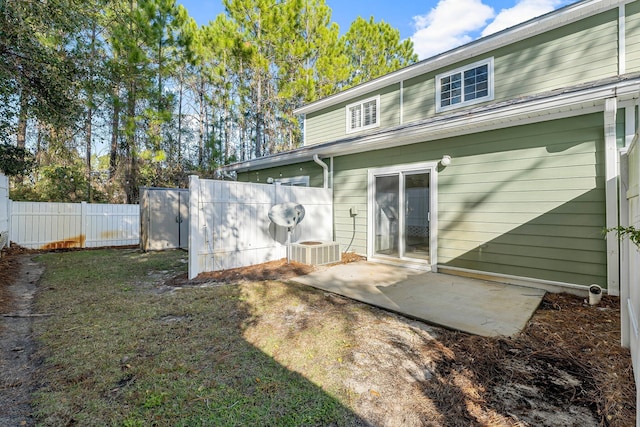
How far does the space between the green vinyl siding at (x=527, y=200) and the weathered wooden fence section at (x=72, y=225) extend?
9588 millimetres

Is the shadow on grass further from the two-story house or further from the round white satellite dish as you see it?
the two-story house

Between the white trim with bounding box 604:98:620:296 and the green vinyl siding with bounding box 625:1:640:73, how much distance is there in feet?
8.25

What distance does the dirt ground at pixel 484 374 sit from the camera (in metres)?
1.92

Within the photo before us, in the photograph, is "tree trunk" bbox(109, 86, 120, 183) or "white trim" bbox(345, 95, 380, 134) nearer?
"white trim" bbox(345, 95, 380, 134)

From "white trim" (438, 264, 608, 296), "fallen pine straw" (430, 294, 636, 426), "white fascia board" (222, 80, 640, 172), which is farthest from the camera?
"white trim" (438, 264, 608, 296)

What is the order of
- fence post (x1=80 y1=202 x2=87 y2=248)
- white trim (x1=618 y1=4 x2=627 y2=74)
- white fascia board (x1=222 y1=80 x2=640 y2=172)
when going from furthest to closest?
1. fence post (x1=80 y1=202 x2=87 y2=248)
2. white trim (x1=618 y1=4 x2=627 y2=74)
3. white fascia board (x1=222 y1=80 x2=640 y2=172)

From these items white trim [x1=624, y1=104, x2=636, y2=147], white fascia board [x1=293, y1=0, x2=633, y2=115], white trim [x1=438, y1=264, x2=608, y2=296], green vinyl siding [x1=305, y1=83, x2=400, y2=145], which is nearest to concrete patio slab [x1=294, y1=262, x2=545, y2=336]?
white trim [x1=438, y1=264, x2=608, y2=296]

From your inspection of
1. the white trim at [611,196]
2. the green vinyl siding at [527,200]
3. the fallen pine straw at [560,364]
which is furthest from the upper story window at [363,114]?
the fallen pine straw at [560,364]

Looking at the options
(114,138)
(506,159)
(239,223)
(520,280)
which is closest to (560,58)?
(506,159)

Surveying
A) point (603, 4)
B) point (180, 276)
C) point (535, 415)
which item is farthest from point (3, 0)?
point (603, 4)

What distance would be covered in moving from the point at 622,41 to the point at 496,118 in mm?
3262

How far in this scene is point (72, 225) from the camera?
9195 millimetres

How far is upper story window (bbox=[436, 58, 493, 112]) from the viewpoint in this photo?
22.6ft

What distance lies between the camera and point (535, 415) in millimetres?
1934
